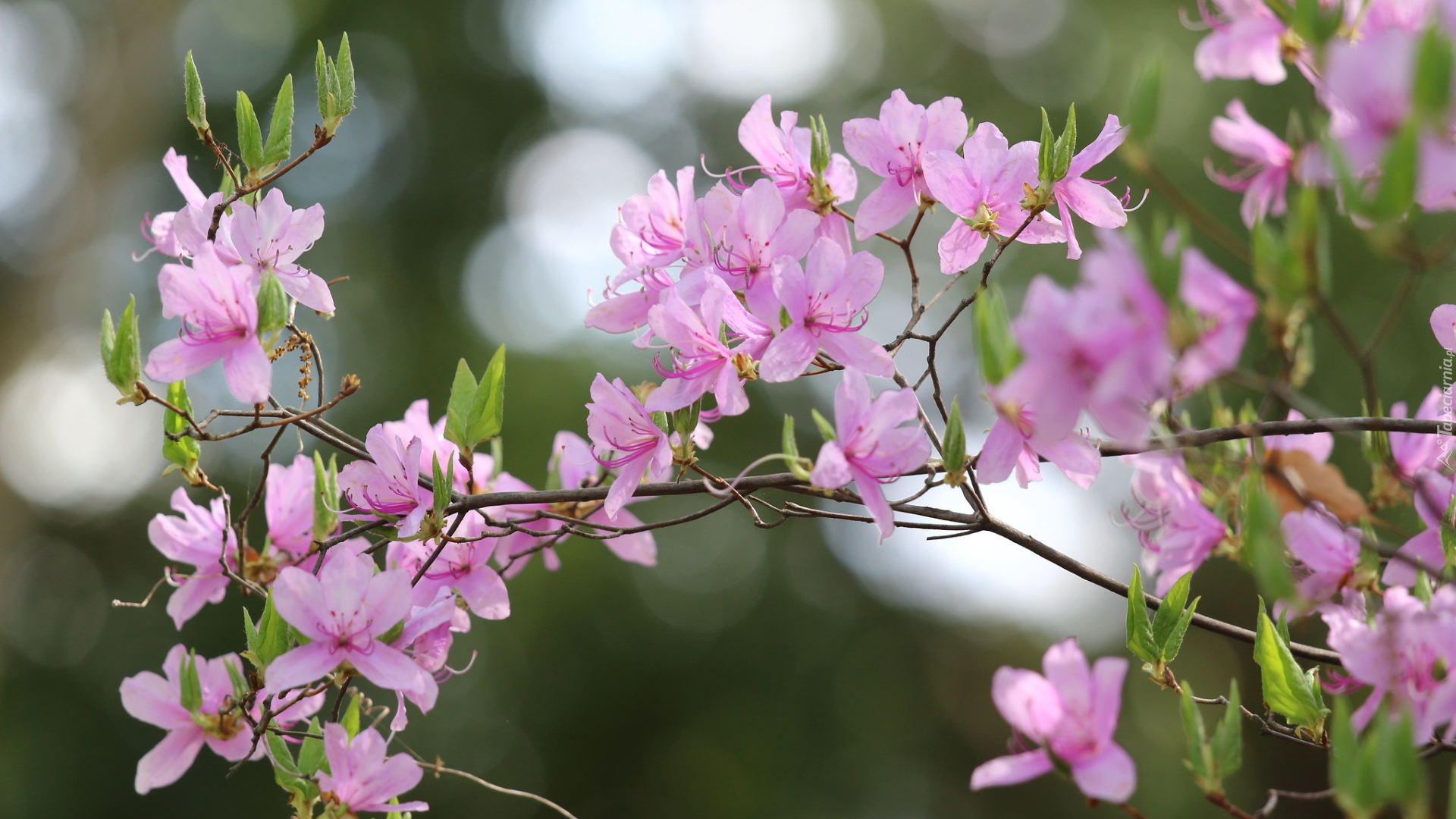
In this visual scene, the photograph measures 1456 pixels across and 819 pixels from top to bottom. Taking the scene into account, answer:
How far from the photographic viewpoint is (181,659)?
120 centimetres

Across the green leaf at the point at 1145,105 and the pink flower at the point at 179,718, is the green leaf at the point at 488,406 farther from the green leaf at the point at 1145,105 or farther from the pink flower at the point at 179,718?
the green leaf at the point at 1145,105

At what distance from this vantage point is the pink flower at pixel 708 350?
40.1 inches

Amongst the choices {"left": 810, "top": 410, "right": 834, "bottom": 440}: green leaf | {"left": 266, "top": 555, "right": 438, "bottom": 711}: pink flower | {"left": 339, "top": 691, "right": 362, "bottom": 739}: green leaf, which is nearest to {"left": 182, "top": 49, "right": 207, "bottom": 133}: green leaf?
{"left": 266, "top": 555, "right": 438, "bottom": 711}: pink flower

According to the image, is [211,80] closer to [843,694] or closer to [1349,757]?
[843,694]

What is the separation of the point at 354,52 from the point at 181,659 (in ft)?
30.0

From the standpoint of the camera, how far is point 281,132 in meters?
1.17

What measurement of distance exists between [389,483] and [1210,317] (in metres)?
0.83

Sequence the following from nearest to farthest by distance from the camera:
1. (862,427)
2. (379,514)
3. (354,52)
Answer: (862,427)
(379,514)
(354,52)

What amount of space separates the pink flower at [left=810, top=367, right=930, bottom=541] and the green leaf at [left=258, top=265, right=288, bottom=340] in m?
0.53

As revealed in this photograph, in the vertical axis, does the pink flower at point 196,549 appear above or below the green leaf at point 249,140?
below

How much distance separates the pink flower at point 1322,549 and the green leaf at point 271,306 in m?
0.98

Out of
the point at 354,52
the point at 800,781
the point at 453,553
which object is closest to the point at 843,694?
the point at 800,781

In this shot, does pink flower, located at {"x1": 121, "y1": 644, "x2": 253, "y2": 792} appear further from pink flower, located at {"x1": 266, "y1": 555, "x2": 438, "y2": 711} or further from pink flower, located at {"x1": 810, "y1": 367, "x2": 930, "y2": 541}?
pink flower, located at {"x1": 810, "y1": 367, "x2": 930, "y2": 541}

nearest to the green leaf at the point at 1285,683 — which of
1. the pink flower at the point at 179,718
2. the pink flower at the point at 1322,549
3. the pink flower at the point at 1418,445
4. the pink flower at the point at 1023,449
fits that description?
the pink flower at the point at 1322,549
